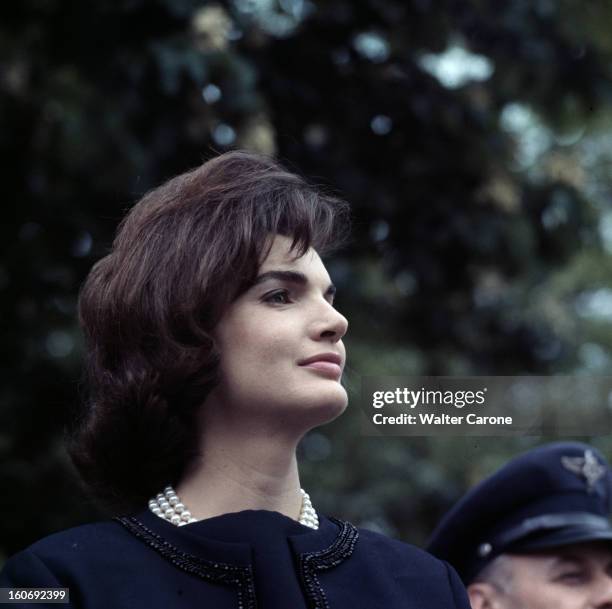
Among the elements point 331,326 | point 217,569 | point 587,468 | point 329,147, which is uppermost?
point 329,147

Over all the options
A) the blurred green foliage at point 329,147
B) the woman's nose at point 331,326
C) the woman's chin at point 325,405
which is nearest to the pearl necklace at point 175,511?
the woman's chin at point 325,405

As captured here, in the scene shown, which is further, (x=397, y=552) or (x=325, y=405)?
(x=397, y=552)

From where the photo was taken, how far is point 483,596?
285 cm

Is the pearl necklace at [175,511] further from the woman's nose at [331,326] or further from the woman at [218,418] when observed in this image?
the woman's nose at [331,326]

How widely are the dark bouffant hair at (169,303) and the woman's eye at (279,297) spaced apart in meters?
0.04

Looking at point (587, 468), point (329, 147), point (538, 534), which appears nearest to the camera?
point (538, 534)

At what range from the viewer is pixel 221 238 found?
2.32m

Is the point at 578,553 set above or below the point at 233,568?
above

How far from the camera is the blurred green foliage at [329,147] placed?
4.53 meters

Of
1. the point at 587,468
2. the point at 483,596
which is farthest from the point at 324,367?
the point at 587,468

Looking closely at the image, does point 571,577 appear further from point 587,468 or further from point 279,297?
point 279,297

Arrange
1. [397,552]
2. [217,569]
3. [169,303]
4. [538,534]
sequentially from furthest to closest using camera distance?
[538,534]
[397,552]
[169,303]
[217,569]

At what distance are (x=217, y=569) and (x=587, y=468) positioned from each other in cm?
119

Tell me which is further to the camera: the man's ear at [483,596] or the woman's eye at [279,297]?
the man's ear at [483,596]
